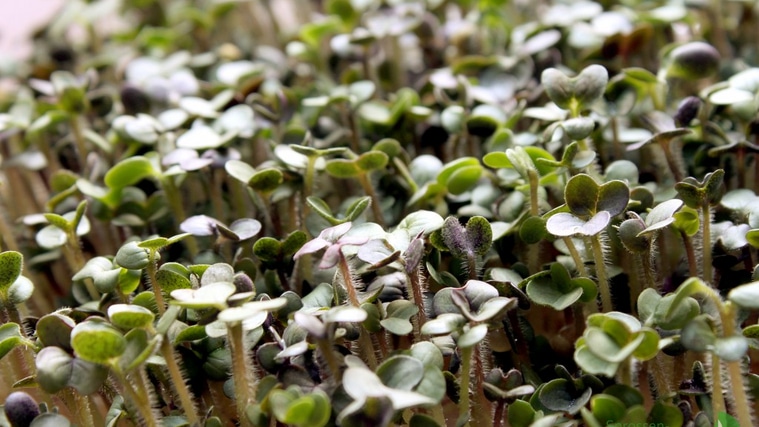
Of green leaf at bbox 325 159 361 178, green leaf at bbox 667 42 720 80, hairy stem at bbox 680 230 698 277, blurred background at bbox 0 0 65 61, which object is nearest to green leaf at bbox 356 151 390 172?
green leaf at bbox 325 159 361 178

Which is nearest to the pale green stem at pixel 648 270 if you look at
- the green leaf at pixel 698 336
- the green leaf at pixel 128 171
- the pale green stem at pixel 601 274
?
the pale green stem at pixel 601 274

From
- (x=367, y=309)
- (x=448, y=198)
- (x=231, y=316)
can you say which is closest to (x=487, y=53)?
(x=448, y=198)

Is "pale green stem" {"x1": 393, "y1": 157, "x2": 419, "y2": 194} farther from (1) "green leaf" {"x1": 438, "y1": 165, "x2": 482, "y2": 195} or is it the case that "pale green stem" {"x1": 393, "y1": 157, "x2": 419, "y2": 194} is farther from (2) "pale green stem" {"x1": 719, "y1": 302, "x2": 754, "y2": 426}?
(2) "pale green stem" {"x1": 719, "y1": 302, "x2": 754, "y2": 426}

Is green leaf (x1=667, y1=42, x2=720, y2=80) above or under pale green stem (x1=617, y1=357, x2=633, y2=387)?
above

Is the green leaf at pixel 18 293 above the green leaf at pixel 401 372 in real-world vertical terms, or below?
above

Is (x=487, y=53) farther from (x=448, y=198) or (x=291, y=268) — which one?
(x=291, y=268)

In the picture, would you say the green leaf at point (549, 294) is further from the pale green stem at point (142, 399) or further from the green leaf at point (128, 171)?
the green leaf at point (128, 171)

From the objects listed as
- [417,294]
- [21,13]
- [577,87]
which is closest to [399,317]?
[417,294]

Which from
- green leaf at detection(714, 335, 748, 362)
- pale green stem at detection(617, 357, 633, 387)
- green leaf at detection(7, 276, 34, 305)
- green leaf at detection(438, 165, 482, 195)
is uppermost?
green leaf at detection(7, 276, 34, 305)
